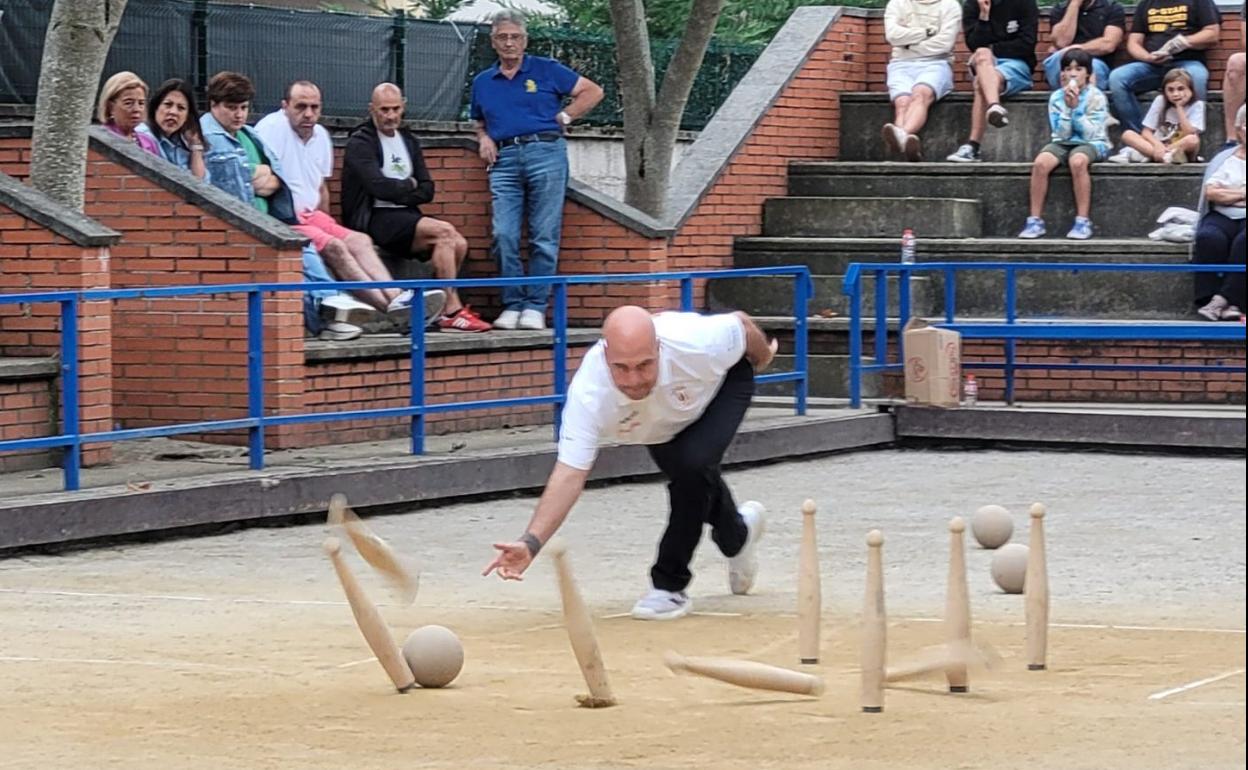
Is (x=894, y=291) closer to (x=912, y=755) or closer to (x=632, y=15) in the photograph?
(x=632, y=15)

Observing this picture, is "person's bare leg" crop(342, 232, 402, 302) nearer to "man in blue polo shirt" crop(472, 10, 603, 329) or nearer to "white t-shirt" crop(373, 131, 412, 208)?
"white t-shirt" crop(373, 131, 412, 208)

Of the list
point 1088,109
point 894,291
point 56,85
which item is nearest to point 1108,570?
point 56,85

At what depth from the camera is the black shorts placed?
16781 millimetres

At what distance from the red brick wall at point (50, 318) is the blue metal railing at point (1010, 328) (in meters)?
5.94

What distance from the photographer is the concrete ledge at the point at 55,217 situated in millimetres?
13375

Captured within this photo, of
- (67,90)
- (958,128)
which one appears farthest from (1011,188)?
(67,90)

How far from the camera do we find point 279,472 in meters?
13.3

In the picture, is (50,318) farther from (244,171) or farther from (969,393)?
(969,393)

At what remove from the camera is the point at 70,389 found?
1213cm

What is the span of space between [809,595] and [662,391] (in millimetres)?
1286

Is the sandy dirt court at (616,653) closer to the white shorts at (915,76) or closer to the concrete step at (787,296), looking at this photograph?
the concrete step at (787,296)

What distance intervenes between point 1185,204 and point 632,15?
5.23 meters

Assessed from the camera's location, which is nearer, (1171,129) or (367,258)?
(367,258)

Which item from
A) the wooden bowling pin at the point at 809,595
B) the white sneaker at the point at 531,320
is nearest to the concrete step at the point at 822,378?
the white sneaker at the point at 531,320
